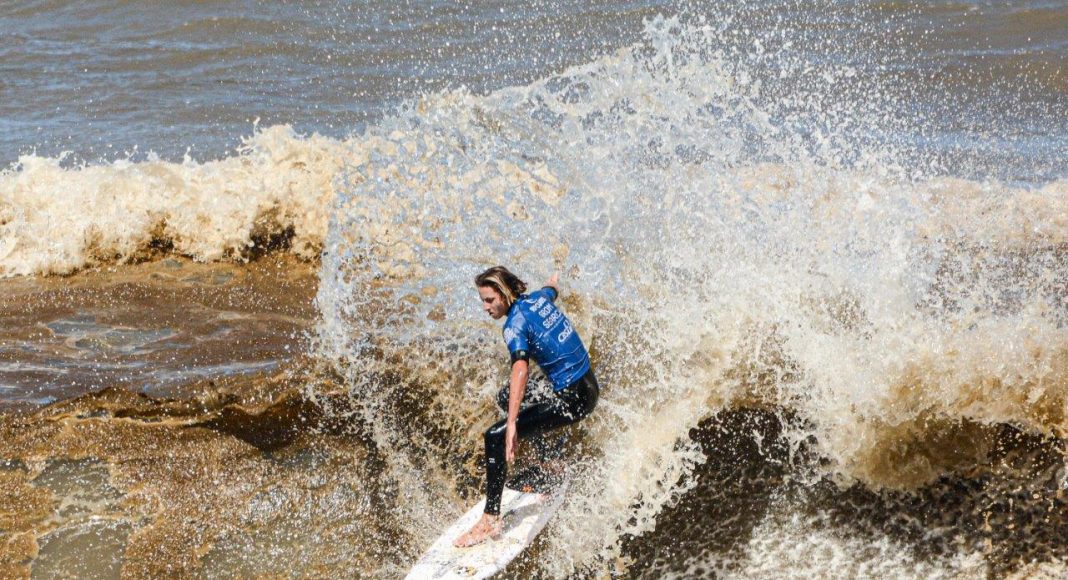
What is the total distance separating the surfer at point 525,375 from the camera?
212 inches

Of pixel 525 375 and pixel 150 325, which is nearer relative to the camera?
pixel 525 375

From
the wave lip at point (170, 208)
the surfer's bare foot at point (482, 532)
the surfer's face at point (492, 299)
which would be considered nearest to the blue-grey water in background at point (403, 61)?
the wave lip at point (170, 208)

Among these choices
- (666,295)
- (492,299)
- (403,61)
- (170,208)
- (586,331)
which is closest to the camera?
(492,299)

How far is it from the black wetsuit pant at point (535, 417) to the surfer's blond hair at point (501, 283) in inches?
25.3

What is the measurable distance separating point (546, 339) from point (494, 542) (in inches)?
46.6

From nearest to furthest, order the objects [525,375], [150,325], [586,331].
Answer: [525,375]
[586,331]
[150,325]

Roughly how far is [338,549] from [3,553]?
185 centimetres

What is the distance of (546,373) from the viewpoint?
5660 millimetres

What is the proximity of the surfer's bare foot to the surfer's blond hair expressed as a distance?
1.24 m

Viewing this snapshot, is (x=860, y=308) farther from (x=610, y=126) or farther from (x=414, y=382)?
(x=414, y=382)

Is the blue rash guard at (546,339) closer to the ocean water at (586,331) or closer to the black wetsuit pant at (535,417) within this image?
the black wetsuit pant at (535,417)

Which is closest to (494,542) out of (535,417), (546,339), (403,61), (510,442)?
(510,442)

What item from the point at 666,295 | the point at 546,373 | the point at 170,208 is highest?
the point at 170,208

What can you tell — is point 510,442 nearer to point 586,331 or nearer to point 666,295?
point 586,331
